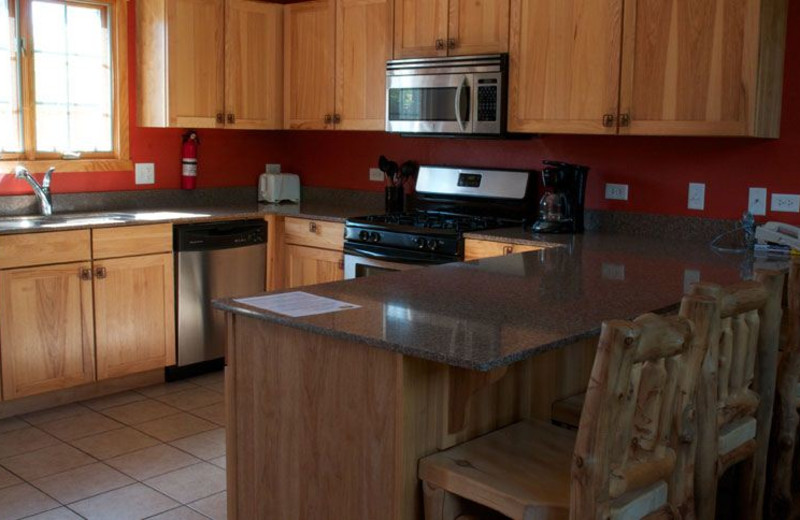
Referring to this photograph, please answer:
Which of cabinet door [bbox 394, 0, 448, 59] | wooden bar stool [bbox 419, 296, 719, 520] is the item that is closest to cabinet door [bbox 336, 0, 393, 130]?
cabinet door [bbox 394, 0, 448, 59]

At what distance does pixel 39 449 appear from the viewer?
144 inches

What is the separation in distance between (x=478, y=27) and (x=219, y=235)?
175 cm

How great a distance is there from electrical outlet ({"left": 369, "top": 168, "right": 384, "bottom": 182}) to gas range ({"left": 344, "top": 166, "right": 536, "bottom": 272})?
0.38 meters

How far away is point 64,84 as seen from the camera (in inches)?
184

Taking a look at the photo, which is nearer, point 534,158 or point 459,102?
point 459,102

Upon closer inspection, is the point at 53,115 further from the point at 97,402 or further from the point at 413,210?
the point at 413,210

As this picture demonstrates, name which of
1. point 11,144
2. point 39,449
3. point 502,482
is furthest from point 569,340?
point 11,144

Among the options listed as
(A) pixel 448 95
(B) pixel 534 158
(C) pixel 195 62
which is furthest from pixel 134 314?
(B) pixel 534 158

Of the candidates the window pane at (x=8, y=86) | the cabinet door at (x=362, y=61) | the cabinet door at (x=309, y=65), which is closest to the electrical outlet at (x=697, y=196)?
the cabinet door at (x=362, y=61)

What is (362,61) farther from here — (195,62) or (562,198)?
(562,198)

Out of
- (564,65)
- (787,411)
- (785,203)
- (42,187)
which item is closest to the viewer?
(787,411)

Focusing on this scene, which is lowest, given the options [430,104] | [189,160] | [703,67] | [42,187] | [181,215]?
[181,215]

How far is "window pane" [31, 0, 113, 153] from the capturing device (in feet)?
15.0

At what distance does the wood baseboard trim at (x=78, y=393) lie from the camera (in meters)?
4.05
